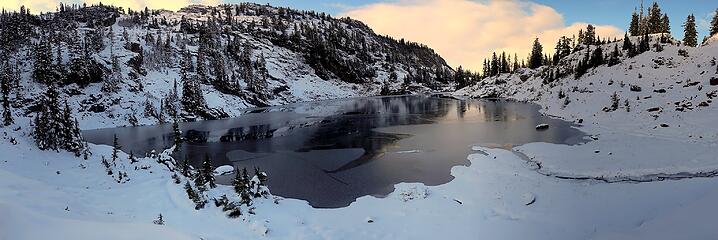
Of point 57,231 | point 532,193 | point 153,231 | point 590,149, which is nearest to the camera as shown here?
point 57,231

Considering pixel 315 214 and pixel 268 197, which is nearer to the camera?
pixel 315 214

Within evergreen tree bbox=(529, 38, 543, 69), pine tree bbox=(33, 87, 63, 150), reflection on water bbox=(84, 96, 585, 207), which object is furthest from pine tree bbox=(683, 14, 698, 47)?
pine tree bbox=(33, 87, 63, 150)

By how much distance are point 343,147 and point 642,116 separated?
1451 inches

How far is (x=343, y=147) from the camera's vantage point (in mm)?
43375

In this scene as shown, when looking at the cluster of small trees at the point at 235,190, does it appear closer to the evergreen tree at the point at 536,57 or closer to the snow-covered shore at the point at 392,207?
the snow-covered shore at the point at 392,207

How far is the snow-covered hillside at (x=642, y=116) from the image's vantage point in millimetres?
27375

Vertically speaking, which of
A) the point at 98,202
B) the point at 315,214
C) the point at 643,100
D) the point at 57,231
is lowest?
the point at 315,214

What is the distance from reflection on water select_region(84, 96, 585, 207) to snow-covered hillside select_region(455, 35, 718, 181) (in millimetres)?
4883

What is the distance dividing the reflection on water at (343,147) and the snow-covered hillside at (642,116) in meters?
4.88

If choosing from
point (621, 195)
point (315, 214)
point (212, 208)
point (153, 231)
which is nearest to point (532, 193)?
point (621, 195)

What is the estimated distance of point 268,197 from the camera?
23.1 meters

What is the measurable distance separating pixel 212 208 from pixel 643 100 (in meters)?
60.5

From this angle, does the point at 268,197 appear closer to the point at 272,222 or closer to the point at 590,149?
the point at 272,222

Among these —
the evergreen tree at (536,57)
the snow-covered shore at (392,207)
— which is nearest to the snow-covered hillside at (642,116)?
the snow-covered shore at (392,207)
